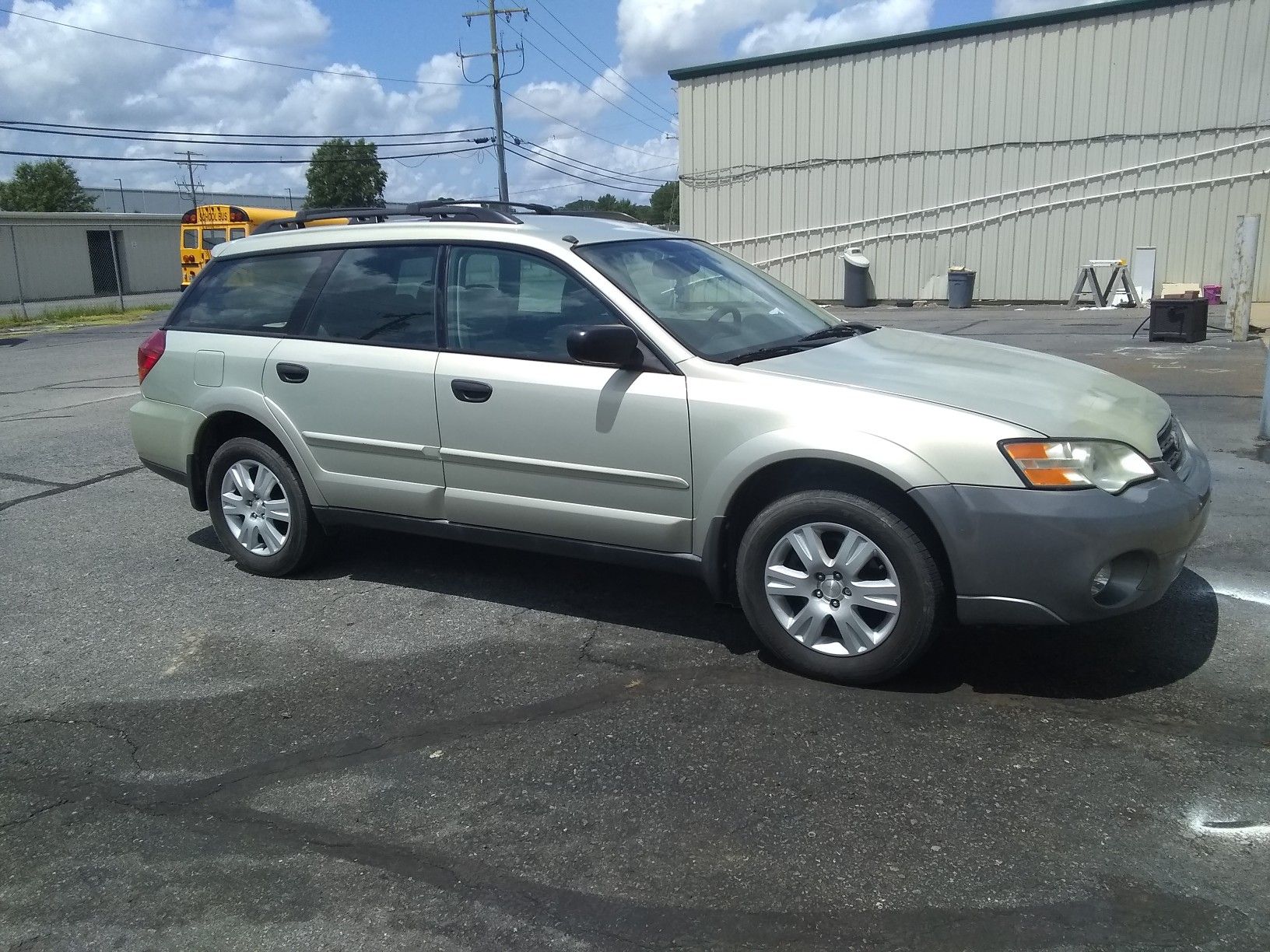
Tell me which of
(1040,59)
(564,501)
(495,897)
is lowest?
(495,897)

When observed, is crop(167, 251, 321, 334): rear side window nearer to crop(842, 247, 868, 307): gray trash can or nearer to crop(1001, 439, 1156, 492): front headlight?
crop(1001, 439, 1156, 492): front headlight

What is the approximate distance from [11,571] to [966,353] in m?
5.07

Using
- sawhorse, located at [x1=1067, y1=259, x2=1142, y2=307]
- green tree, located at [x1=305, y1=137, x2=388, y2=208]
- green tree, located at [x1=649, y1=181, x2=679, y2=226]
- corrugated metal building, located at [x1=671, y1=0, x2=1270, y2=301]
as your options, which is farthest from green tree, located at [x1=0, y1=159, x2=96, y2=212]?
sawhorse, located at [x1=1067, y1=259, x2=1142, y2=307]

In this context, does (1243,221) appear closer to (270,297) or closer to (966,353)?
(966,353)

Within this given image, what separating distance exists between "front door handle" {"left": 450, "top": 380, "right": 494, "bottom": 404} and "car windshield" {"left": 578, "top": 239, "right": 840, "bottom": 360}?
2.33ft

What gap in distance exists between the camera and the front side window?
4.68m

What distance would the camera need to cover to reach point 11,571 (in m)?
5.96

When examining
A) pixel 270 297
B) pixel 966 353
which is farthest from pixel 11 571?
pixel 966 353

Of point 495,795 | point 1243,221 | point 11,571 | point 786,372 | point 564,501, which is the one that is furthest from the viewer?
point 1243,221

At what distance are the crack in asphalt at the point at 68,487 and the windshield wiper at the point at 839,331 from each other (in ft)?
18.1

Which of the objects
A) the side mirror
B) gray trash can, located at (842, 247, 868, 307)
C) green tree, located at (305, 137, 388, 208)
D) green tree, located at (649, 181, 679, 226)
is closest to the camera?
the side mirror

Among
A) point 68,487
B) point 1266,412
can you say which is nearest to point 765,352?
point 1266,412

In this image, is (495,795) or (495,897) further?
(495,795)

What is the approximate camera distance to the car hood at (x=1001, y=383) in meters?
3.92
